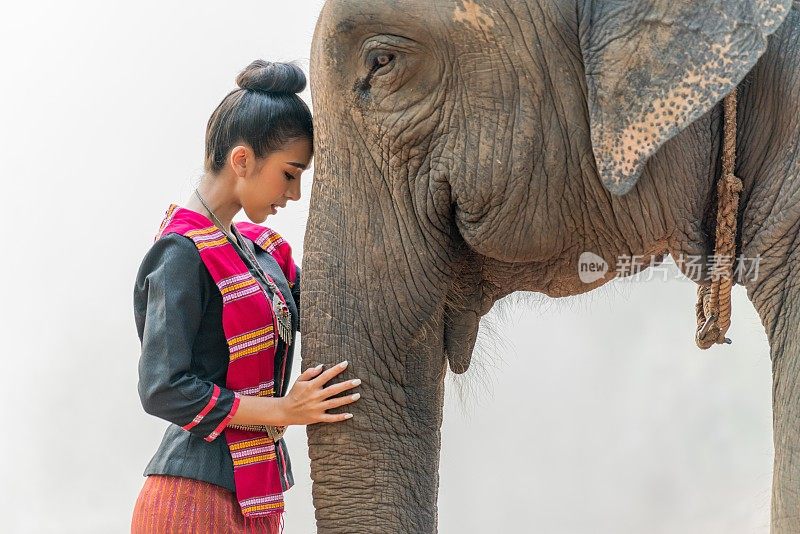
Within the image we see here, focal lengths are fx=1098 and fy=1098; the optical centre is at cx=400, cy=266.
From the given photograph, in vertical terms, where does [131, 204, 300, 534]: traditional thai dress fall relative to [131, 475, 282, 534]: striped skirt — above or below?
above

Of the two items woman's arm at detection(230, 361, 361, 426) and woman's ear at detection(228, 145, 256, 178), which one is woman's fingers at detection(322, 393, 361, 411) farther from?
woman's ear at detection(228, 145, 256, 178)

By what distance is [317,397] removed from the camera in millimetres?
1559

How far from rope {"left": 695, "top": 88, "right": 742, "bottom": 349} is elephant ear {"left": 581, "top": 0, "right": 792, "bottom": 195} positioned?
0.11 m

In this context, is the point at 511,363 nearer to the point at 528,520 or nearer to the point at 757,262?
the point at 528,520

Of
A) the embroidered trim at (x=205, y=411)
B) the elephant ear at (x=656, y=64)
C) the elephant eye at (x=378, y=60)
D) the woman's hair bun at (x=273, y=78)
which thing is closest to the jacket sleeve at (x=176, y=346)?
the embroidered trim at (x=205, y=411)

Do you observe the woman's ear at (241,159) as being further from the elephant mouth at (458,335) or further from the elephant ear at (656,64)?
the elephant ear at (656,64)

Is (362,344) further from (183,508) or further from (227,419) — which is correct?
(183,508)

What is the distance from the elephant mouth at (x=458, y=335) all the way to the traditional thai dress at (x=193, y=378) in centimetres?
27

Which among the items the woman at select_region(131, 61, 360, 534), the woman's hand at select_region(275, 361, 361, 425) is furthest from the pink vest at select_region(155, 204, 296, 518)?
the woman's hand at select_region(275, 361, 361, 425)

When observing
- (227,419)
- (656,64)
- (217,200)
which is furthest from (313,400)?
(656,64)

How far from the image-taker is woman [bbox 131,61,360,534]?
63.9 inches

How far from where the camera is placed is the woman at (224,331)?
1624 mm

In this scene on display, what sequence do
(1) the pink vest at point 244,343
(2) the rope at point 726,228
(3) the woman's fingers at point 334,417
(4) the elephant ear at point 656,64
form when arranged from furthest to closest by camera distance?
(1) the pink vest at point 244,343 < (3) the woman's fingers at point 334,417 < (2) the rope at point 726,228 < (4) the elephant ear at point 656,64

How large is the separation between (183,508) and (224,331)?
28 centimetres
